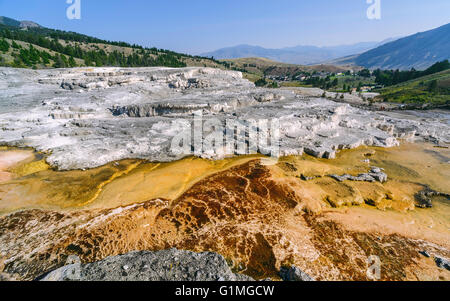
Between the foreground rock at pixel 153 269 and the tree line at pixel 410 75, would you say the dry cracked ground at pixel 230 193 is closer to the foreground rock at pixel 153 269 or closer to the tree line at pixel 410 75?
the foreground rock at pixel 153 269

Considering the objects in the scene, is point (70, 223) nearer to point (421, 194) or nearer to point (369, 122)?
point (421, 194)

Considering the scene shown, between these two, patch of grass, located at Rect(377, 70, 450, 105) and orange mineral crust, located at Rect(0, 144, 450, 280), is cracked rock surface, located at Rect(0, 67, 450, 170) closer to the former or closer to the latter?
orange mineral crust, located at Rect(0, 144, 450, 280)

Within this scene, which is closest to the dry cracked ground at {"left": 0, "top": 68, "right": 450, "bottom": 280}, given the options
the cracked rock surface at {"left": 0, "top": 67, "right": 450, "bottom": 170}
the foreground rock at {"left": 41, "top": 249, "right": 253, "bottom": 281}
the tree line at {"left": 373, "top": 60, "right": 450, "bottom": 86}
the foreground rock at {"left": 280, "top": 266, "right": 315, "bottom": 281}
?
the cracked rock surface at {"left": 0, "top": 67, "right": 450, "bottom": 170}

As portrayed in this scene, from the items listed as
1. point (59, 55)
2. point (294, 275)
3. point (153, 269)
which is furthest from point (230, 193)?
point (59, 55)

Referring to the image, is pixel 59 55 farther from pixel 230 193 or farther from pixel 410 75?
pixel 410 75

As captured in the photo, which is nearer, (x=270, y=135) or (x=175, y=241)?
(x=175, y=241)

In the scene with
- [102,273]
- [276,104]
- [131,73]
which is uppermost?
[131,73]

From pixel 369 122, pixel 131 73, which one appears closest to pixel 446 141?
pixel 369 122

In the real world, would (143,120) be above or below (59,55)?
below
